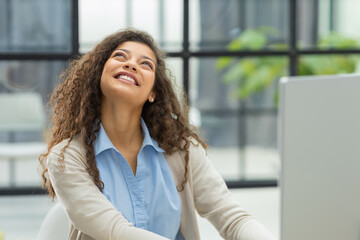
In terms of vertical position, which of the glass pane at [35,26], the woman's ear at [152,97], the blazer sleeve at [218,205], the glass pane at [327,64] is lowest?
the blazer sleeve at [218,205]

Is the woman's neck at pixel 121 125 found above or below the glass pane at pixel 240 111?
above

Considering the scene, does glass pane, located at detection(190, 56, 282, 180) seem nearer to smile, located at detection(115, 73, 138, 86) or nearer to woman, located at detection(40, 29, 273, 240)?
woman, located at detection(40, 29, 273, 240)

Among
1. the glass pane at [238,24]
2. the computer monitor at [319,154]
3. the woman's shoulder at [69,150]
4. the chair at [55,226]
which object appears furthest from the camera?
the glass pane at [238,24]

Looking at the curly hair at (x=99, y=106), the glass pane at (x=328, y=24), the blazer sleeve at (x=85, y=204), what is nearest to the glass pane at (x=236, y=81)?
the glass pane at (x=328, y=24)

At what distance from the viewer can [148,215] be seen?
155 centimetres

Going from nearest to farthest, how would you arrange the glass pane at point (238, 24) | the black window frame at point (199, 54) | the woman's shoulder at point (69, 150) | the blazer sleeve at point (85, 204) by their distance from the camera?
the blazer sleeve at point (85, 204)
the woman's shoulder at point (69, 150)
the black window frame at point (199, 54)
the glass pane at point (238, 24)

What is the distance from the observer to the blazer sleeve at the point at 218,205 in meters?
1.45

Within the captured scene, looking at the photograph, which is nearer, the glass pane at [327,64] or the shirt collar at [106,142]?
the shirt collar at [106,142]

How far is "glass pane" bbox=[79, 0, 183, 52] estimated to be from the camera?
3.97m

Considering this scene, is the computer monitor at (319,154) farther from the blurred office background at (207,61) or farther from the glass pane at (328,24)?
the glass pane at (328,24)

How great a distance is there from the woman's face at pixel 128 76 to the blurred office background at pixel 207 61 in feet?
7.46

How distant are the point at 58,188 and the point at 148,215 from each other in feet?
0.87

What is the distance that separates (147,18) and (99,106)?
2.46 m

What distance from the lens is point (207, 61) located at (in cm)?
414
